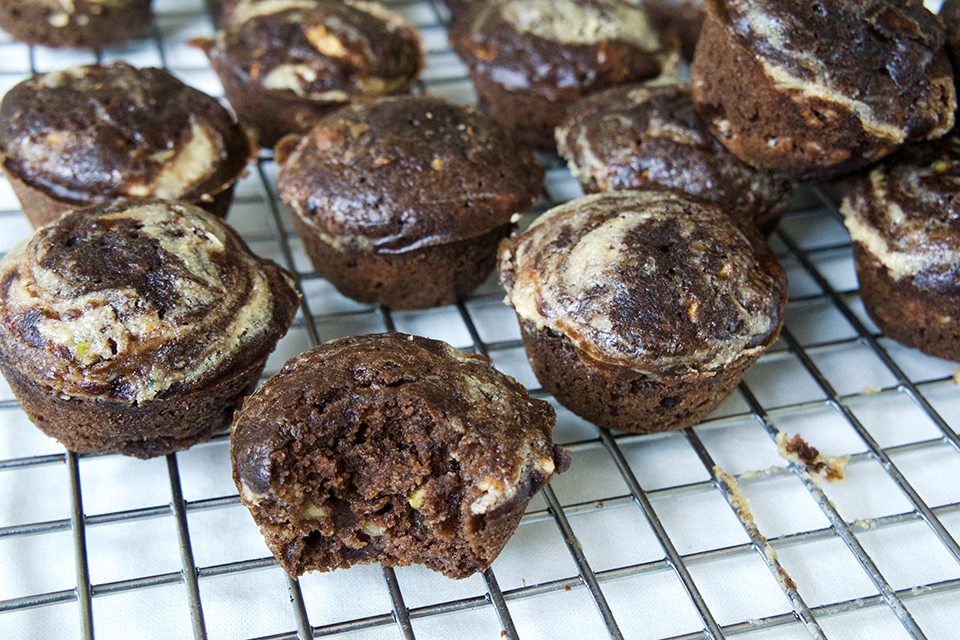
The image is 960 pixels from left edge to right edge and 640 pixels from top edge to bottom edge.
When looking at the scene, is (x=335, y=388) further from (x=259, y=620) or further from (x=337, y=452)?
(x=259, y=620)

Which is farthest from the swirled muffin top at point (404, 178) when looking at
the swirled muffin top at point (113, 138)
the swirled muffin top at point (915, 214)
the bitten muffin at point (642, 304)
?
the swirled muffin top at point (915, 214)

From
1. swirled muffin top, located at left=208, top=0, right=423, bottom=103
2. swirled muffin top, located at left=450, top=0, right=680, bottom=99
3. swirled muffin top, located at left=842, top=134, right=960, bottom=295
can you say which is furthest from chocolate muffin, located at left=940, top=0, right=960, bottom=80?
swirled muffin top, located at left=208, top=0, right=423, bottom=103

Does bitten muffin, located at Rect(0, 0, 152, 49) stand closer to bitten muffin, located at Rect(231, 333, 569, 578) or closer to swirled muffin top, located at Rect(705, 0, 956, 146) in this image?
bitten muffin, located at Rect(231, 333, 569, 578)

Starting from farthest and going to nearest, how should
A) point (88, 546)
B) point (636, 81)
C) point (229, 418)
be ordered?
point (636, 81) → point (229, 418) → point (88, 546)

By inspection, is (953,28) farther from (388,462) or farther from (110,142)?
(110,142)

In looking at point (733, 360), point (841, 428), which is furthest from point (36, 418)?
point (841, 428)

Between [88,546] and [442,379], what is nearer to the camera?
[442,379]

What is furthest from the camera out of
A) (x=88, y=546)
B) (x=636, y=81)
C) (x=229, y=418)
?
(x=636, y=81)

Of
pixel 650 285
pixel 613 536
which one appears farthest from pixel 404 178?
pixel 613 536
